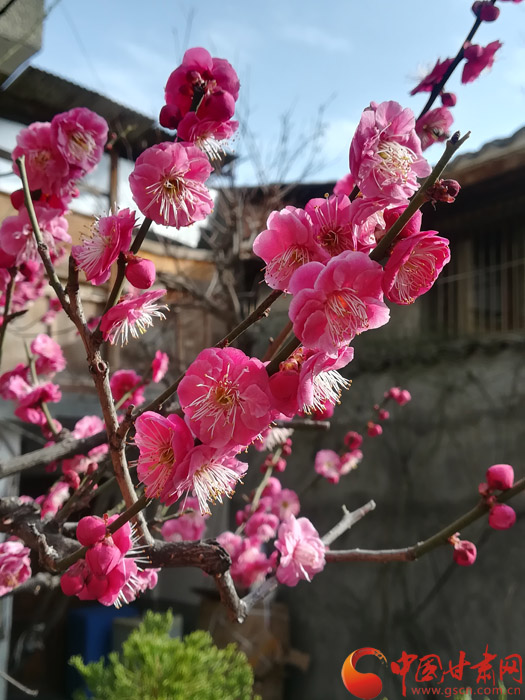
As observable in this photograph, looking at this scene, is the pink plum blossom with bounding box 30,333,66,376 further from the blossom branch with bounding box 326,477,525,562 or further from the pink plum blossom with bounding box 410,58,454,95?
the pink plum blossom with bounding box 410,58,454,95

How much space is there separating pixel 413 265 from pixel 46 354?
154 centimetres

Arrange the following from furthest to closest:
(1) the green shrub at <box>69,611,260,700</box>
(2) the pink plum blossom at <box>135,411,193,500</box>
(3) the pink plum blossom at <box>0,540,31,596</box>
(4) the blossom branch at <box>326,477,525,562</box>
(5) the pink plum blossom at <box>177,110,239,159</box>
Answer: (1) the green shrub at <box>69,611,260,700</box>
(3) the pink plum blossom at <box>0,540,31,596</box>
(4) the blossom branch at <box>326,477,525,562</box>
(5) the pink plum blossom at <box>177,110,239,159</box>
(2) the pink plum blossom at <box>135,411,193,500</box>

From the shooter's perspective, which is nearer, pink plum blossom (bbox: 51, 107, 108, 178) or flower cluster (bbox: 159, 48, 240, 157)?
flower cluster (bbox: 159, 48, 240, 157)

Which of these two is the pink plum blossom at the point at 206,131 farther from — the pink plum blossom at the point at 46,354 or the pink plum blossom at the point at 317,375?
the pink plum blossom at the point at 46,354

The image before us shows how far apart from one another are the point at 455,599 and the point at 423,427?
101 centimetres

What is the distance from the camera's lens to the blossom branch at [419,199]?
1.69 ft

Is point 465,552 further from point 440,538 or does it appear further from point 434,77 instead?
point 434,77

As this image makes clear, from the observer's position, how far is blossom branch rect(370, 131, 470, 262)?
514 millimetres

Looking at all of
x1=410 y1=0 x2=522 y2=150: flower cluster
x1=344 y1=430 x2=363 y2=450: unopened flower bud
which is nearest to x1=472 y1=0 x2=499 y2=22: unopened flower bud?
x1=410 y1=0 x2=522 y2=150: flower cluster

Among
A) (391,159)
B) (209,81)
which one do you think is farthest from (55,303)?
(391,159)

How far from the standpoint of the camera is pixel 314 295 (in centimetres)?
52

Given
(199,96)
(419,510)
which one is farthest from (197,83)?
(419,510)

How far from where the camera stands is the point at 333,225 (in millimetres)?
588

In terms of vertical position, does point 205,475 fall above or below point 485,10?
below
